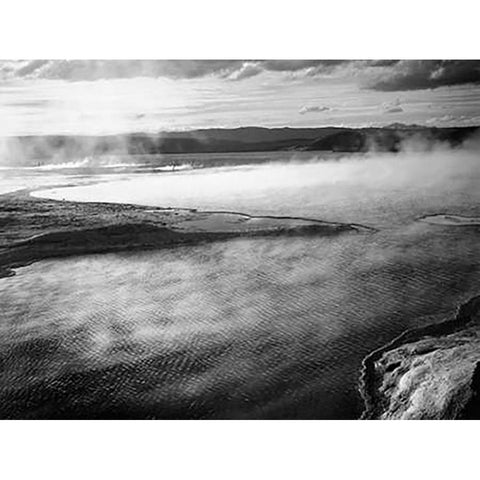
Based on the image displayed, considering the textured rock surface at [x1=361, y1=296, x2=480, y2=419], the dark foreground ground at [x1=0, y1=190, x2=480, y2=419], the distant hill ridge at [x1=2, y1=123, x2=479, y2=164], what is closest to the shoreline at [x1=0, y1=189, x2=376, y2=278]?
the dark foreground ground at [x1=0, y1=190, x2=480, y2=419]

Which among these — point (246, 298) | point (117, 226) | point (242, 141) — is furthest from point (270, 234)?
point (117, 226)

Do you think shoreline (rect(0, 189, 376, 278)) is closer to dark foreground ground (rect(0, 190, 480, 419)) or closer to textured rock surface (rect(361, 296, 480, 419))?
dark foreground ground (rect(0, 190, 480, 419))

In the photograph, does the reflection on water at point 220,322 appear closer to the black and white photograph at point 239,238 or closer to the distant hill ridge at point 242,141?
the black and white photograph at point 239,238

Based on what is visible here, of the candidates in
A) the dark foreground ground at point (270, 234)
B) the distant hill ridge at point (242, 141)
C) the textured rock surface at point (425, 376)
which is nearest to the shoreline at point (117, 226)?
the dark foreground ground at point (270, 234)

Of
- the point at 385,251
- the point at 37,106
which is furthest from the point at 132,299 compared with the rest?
the point at 385,251

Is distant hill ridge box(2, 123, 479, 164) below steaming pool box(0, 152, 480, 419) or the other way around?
the other way around

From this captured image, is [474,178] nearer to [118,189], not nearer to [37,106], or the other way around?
[118,189]

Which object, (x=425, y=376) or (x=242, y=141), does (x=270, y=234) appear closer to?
(x=242, y=141)
